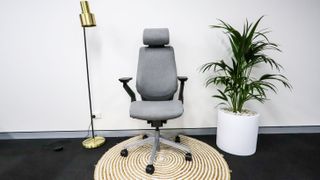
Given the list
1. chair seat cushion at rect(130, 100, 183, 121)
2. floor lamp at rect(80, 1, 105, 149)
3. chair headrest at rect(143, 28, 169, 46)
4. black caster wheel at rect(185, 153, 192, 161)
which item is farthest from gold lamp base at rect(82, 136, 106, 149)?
chair headrest at rect(143, 28, 169, 46)

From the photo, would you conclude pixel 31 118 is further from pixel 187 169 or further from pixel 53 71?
pixel 187 169

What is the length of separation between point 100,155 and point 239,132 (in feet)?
4.68

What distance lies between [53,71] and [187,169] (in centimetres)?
186

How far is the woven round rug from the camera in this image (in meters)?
1.58

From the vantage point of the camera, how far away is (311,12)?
2.12 m

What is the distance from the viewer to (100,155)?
6.28 feet

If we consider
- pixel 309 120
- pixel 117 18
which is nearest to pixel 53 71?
pixel 117 18

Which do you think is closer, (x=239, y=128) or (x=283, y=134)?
(x=239, y=128)

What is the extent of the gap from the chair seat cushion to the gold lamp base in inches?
29.4

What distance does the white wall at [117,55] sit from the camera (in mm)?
2088

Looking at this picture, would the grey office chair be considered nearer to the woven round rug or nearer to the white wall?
the woven round rug

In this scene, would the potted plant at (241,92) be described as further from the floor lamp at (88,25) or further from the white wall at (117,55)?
the floor lamp at (88,25)

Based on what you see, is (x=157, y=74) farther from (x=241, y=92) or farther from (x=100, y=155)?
(x=100, y=155)

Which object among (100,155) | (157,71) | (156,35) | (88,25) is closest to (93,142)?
(100,155)
